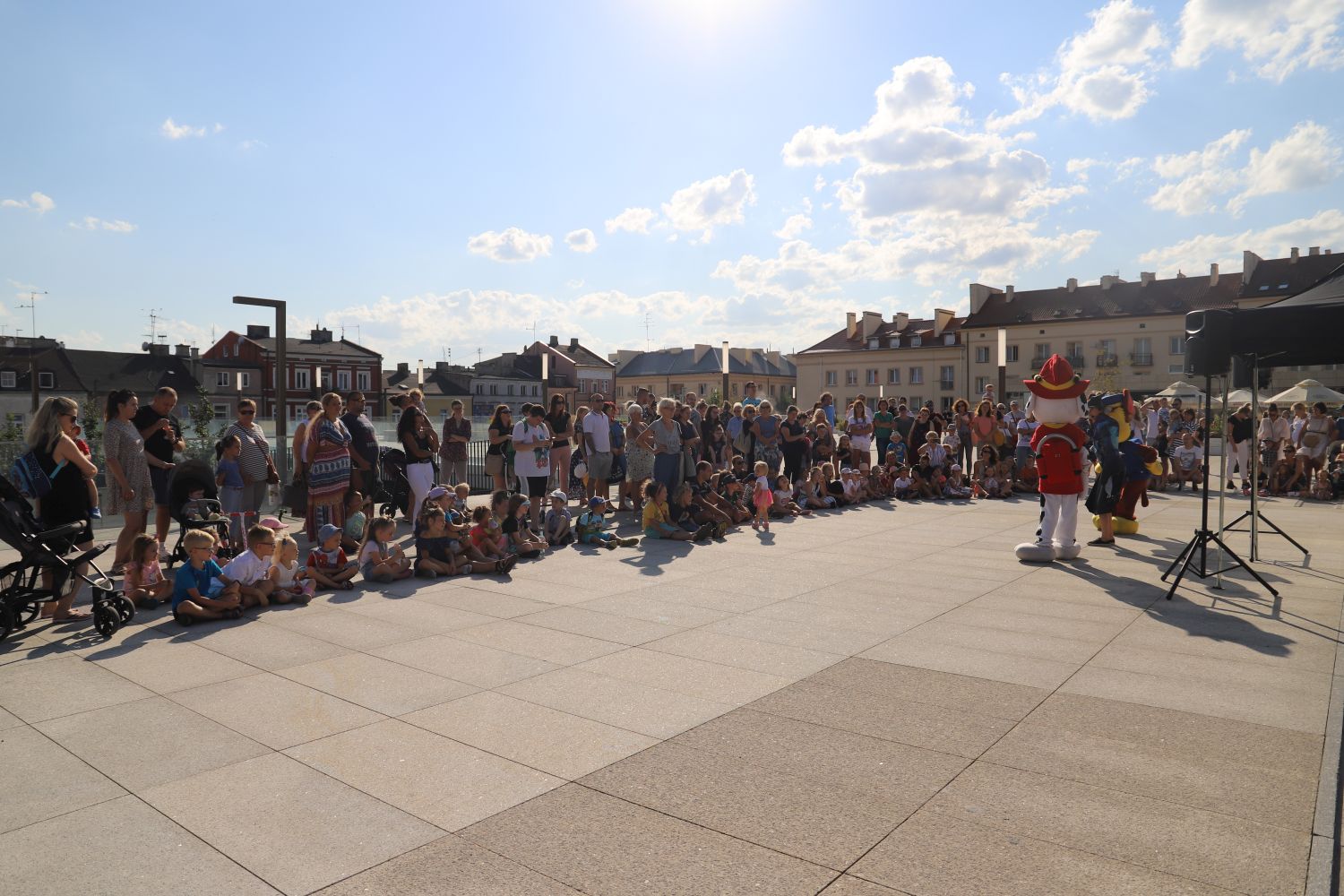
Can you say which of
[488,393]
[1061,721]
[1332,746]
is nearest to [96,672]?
[1061,721]

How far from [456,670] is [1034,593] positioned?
17.3ft

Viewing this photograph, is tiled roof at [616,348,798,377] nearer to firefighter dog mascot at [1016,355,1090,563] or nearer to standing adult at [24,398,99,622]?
firefighter dog mascot at [1016,355,1090,563]

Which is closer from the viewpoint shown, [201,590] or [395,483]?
[201,590]

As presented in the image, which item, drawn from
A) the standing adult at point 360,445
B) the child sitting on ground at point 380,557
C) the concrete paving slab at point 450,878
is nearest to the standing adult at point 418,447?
the standing adult at point 360,445

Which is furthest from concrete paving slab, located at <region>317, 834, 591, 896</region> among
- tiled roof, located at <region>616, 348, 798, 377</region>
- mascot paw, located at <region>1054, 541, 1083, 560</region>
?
tiled roof, located at <region>616, 348, 798, 377</region>

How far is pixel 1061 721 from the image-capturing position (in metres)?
4.82

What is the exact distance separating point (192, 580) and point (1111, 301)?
7584 cm

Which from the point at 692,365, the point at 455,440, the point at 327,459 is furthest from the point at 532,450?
the point at 692,365

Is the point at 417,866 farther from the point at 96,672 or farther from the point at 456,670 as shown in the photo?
the point at 96,672

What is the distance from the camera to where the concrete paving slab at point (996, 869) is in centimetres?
317

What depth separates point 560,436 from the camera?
13.5 metres

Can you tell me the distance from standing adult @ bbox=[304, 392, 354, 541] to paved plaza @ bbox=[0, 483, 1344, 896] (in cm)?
225

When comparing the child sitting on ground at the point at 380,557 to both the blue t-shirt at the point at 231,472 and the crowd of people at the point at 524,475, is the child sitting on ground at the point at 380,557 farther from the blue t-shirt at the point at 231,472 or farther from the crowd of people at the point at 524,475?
the blue t-shirt at the point at 231,472

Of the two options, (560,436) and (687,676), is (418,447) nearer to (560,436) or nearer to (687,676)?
(560,436)
